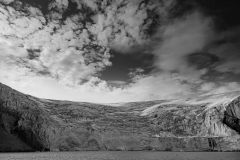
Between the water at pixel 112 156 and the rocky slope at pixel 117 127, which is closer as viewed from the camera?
the water at pixel 112 156

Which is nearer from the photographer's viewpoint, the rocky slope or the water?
the water

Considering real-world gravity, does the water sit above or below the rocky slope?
below

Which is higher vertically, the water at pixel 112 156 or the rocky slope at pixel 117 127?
the rocky slope at pixel 117 127

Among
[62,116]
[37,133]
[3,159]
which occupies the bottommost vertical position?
[3,159]

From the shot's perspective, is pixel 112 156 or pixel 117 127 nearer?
pixel 112 156

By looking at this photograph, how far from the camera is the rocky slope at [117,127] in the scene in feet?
189

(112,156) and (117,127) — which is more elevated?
(117,127)

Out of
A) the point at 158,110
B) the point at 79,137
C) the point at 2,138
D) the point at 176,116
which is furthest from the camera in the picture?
the point at 158,110

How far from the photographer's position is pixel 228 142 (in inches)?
2298

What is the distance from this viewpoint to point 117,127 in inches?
2810

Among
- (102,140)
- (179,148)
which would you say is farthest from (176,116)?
(102,140)

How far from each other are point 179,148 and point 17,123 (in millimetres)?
49814

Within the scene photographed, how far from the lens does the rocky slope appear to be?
57.8 metres

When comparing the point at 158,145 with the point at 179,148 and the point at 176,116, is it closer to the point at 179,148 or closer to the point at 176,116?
the point at 179,148
